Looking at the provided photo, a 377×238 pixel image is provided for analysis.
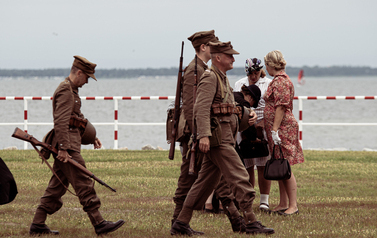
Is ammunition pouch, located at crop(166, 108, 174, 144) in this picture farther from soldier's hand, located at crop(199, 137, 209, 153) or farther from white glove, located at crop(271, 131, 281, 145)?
white glove, located at crop(271, 131, 281, 145)

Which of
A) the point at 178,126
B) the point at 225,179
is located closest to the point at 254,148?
the point at 178,126

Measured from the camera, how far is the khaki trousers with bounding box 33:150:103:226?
20.5 ft

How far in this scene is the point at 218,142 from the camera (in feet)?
20.0

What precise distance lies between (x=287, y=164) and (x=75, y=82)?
2.56 metres

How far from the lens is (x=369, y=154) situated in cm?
1416

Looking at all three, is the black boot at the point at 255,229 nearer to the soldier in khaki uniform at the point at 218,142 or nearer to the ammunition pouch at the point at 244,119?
the soldier in khaki uniform at the point at 218,142

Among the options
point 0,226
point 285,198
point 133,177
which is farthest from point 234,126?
point 133,177

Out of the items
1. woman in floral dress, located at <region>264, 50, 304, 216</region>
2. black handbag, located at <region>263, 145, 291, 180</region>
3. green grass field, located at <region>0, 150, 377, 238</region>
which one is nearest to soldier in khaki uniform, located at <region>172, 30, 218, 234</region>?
green grass field, located at <region>0, 150, 377, 238</region>

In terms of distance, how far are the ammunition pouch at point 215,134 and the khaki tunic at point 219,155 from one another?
0.19 feet

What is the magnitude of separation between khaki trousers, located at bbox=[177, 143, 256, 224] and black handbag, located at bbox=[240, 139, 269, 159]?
1.51 m

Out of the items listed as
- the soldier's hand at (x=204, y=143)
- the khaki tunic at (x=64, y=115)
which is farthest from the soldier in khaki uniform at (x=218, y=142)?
the khaki tunic at (x=64, y=115)

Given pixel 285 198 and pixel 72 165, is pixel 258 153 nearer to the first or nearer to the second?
pixel 285 198

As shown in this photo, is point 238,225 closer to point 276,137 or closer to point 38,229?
point 276,137

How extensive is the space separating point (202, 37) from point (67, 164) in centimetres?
179
